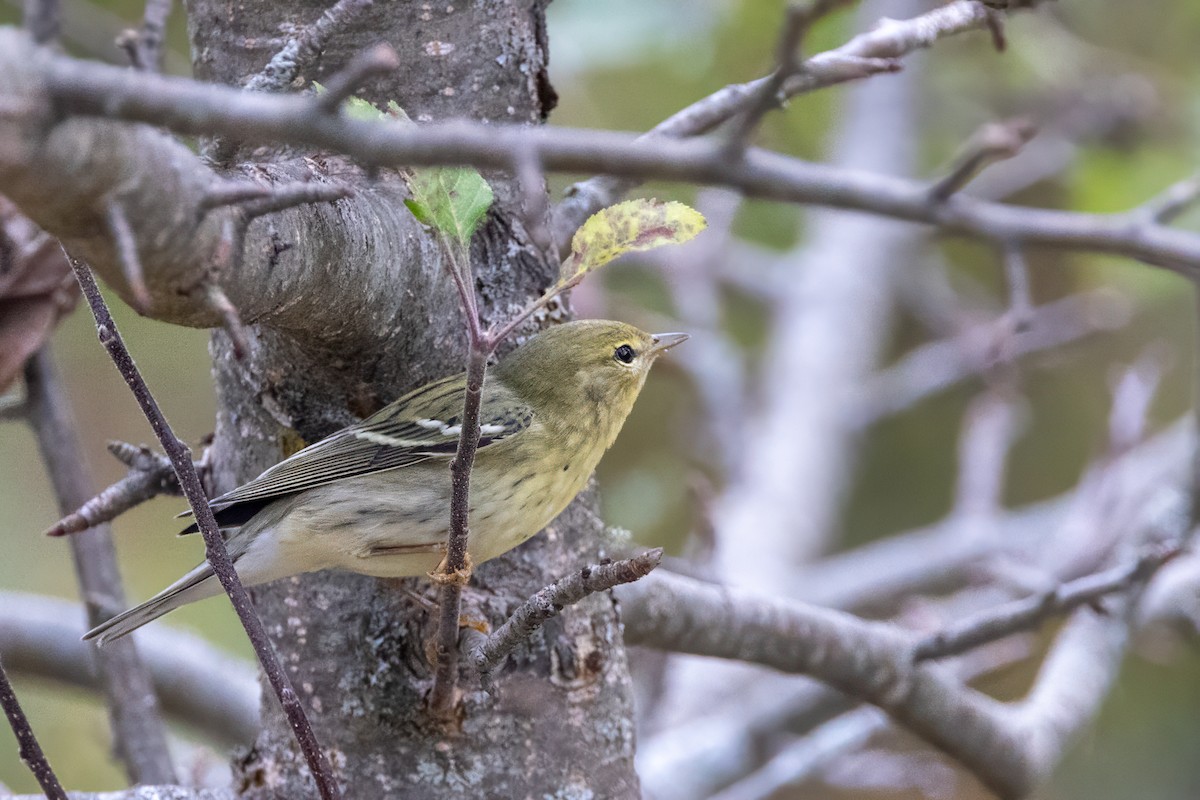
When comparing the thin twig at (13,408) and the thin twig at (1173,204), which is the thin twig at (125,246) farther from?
the thin twig at (1173,204)

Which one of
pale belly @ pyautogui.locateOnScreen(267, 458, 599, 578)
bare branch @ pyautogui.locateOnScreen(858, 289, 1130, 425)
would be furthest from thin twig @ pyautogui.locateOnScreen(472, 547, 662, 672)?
bare branch @ pyautogui.locateOnScreen(858, 289, 1130, 425)

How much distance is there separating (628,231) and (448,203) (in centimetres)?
21

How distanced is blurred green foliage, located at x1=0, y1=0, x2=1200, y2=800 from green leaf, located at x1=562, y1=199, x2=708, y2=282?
9.20ft

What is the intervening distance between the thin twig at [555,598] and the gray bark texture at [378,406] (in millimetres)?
239

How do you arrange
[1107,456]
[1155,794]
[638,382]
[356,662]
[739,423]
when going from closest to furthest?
[356,662]
[638,382]
[1107,456]
[739,423]
[1155,794]

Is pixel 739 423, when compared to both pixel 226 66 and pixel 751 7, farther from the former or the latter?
pixel 226 66

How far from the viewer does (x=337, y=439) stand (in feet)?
6.75

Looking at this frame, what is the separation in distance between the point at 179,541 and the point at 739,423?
2.52 metres

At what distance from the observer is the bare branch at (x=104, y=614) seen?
8.71 ft

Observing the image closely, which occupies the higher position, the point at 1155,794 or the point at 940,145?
the point at 940,145

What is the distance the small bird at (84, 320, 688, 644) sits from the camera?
2059 mm

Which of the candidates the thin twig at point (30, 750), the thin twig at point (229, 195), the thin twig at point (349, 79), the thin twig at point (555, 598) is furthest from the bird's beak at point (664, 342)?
the thin twig at point (349, 79)

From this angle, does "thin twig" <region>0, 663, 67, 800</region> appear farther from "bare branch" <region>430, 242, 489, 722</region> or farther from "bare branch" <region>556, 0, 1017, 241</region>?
"bare branch" <region>556, 0, 1017, 241</region>

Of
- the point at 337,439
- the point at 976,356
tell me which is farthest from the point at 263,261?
the point at 976,356
